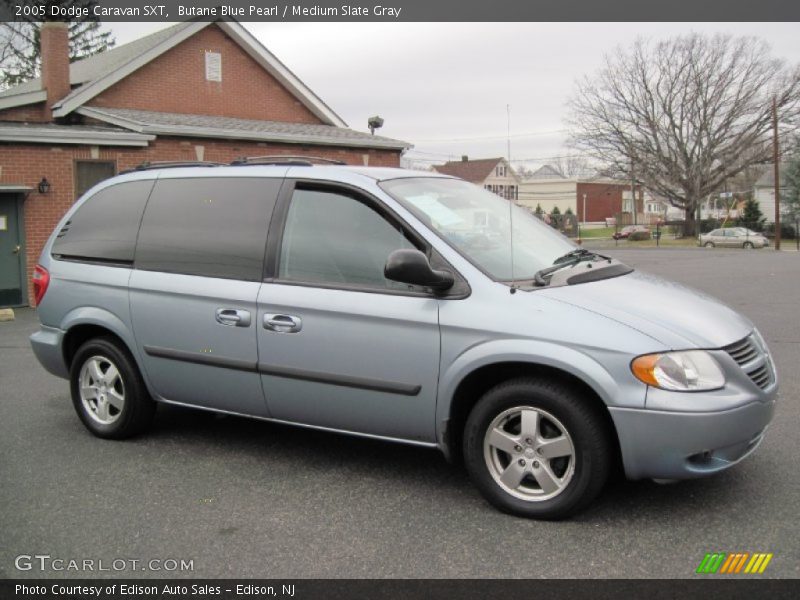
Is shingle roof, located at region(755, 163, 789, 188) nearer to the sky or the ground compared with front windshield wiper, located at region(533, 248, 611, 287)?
nearer to the sky

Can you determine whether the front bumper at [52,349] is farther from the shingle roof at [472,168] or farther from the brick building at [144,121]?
the shingle roof at [472,168]

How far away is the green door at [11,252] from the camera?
586 inches

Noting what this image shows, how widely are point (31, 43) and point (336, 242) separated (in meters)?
48.9

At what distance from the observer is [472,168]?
3263 inches

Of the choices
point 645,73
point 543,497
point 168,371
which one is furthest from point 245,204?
point 645,73

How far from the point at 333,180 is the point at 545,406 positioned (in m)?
1.84

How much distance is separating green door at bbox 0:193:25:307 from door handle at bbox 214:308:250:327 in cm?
1191

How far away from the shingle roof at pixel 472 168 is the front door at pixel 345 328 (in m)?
75.7

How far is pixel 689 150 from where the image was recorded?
55.2m

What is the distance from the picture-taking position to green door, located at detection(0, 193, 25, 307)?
14.9 m

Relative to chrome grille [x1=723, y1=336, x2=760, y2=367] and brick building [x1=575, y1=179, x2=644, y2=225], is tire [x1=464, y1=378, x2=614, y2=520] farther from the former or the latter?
brick building [x1=575, y1=179, x2=644, y2=225]

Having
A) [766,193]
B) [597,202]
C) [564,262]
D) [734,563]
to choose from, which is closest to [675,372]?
[734,563]

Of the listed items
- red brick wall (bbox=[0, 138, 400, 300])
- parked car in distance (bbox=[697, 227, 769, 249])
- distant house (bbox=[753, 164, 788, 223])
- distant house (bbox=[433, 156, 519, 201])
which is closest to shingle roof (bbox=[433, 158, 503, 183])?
distant house (bbox=[433, 156, 519, 201])

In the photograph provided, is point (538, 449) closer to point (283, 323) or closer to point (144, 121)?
point (283, 323)
